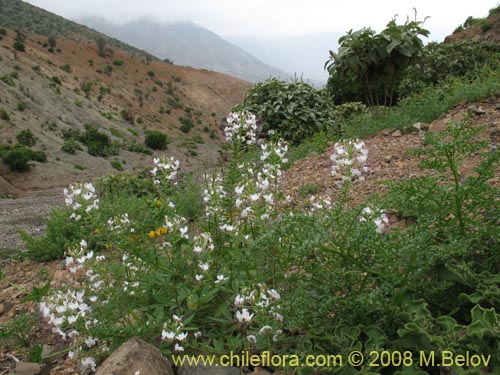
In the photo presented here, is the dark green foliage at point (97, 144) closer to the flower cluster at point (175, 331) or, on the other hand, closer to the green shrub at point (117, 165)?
the green shrub at point (117, 165)

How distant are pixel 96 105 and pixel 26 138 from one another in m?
17.3

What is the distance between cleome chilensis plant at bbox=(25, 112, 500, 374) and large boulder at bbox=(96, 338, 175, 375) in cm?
10

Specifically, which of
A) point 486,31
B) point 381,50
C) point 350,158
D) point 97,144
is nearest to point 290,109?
point 381,50

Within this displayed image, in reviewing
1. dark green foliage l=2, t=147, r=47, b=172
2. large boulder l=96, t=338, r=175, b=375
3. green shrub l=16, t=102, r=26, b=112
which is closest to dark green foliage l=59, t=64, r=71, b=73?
green shrub l=16, t=102, r=26, b=112

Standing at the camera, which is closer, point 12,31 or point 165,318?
point 165,318

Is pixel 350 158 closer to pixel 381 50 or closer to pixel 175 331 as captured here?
pixel 175 331

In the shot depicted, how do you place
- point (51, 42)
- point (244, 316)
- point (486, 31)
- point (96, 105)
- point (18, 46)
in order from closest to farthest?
1. point (244, 316)
2. point (486, 31)
3. point (18, 46)
4. point (96, 105)
5. point (51, 42)

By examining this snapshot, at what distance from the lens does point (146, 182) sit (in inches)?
342

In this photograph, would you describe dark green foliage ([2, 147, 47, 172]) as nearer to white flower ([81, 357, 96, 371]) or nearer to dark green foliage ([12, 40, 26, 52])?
white flower ([81, 357, 96, 371])

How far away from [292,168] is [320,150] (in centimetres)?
83

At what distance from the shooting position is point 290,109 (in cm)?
878

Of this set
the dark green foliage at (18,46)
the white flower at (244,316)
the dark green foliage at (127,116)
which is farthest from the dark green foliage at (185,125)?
the white flower at (244,316)

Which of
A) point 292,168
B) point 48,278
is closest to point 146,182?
point 292,168

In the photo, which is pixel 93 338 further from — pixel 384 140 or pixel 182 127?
pixel 182 127
